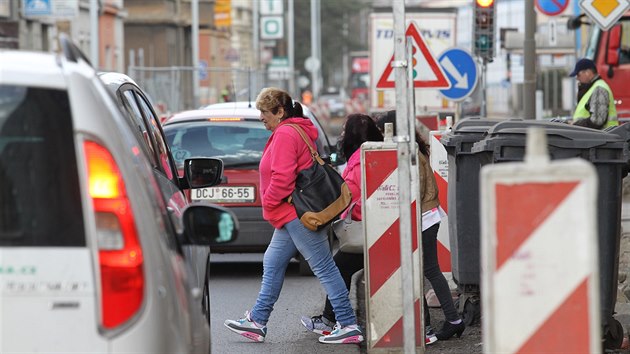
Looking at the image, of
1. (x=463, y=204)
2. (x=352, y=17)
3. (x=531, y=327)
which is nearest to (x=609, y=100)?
(x=463, y=204)

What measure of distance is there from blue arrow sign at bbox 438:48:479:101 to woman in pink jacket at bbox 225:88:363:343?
10.2 metres

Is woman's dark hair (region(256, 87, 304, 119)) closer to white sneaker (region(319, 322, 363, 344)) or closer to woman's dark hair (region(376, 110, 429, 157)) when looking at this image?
woman's dark hair (region(376, 110, 429, 157))

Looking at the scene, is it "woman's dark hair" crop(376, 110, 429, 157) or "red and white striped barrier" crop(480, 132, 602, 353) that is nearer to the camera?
"red and white striped barrier" crop(480, 132, 602, 353)

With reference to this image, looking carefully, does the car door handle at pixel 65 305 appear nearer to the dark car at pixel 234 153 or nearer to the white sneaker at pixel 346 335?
the white sneaker at pixel 346 335

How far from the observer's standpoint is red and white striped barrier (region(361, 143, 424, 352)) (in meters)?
8.52

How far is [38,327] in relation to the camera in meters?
4.16

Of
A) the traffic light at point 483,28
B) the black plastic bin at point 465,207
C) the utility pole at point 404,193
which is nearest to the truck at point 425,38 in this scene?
the traffic light at point 483,28

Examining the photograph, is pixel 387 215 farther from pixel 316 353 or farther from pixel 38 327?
pixel 38 327

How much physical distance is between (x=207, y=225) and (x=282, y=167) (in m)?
3.80

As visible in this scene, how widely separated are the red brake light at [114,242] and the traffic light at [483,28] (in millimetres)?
18206

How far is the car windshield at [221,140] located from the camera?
13297mm

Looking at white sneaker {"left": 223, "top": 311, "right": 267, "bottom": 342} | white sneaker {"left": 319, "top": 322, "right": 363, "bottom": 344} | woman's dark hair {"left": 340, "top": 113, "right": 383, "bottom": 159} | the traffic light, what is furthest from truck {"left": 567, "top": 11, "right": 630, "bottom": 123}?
white sneaker {"left": 223, "top": 311, "right": 267, "bottom": 342}

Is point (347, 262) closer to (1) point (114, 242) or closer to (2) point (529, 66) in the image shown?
(1) point (114, 242)

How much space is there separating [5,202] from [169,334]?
25.2 inches
